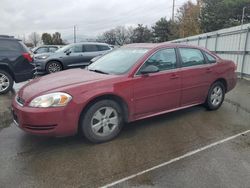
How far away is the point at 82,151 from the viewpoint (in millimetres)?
3814

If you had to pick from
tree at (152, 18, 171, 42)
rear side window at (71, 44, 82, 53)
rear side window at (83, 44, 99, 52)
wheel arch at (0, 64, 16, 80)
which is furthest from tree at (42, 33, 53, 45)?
wheel arch at (0, 64, 16, 80)

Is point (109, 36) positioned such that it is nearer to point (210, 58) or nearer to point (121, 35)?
point (121, 35)

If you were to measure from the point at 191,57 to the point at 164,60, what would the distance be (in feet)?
2.59

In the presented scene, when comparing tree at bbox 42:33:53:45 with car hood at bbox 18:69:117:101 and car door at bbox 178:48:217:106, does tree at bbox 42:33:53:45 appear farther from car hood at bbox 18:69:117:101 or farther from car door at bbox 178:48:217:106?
car hood at bbox 18:69:117:101

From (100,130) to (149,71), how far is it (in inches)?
50.4

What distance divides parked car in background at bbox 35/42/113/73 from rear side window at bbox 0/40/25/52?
3.93m

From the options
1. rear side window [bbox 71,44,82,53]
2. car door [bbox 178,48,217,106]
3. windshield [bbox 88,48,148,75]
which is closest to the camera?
windshield [bbox 88,48,148,75]

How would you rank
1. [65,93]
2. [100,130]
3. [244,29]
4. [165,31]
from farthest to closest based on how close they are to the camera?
[165,31]
[244,29]
[100,130]
[65,93]

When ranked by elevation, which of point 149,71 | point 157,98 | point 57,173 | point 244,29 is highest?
point 244,29

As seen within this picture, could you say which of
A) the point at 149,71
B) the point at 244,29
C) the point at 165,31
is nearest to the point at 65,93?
the point at 149,71

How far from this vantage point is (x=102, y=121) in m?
4.08

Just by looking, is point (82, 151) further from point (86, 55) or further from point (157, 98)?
point (86, 55)

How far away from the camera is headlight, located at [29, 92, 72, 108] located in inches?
144

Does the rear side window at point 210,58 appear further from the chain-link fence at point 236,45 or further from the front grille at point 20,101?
the chain-link fence at point 236,45
